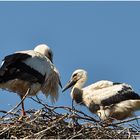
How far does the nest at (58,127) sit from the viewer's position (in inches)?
261

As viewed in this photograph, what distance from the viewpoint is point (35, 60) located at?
30.1 feet

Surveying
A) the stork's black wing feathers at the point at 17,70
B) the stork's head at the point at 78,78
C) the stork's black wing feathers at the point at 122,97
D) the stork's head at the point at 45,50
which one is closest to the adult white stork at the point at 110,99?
the stork's black wing feathers at the point at 122,97

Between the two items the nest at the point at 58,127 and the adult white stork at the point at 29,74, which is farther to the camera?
the adult white stork at the point at 29,74

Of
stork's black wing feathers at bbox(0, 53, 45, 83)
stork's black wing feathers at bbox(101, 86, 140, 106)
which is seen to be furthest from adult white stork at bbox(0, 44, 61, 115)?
stork's black wing feathers at bbox(101, 86, 140, 106)

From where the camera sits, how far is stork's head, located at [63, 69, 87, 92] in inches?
396

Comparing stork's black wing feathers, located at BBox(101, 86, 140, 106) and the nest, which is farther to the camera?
stork's black wing feathers, located at BBox(101, 86, 140, 106)

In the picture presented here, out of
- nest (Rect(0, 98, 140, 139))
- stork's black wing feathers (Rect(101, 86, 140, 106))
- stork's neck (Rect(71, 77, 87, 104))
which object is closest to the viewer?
nest (Rect(0, 98, 140, 139))

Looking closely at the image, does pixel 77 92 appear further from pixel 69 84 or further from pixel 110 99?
pixel 110 99

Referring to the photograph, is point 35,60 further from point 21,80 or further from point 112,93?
point 112,93

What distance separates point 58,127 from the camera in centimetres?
674

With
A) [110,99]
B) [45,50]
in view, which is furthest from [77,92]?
[45,50]

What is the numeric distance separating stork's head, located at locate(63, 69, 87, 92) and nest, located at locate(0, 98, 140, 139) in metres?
2.99

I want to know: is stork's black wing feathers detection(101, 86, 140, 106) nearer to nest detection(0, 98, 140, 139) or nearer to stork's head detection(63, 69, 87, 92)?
stork's head detection(63, 69, 87, 92)

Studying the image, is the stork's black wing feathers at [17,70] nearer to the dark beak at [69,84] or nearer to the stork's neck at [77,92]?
the stork's neck at [77,92]
